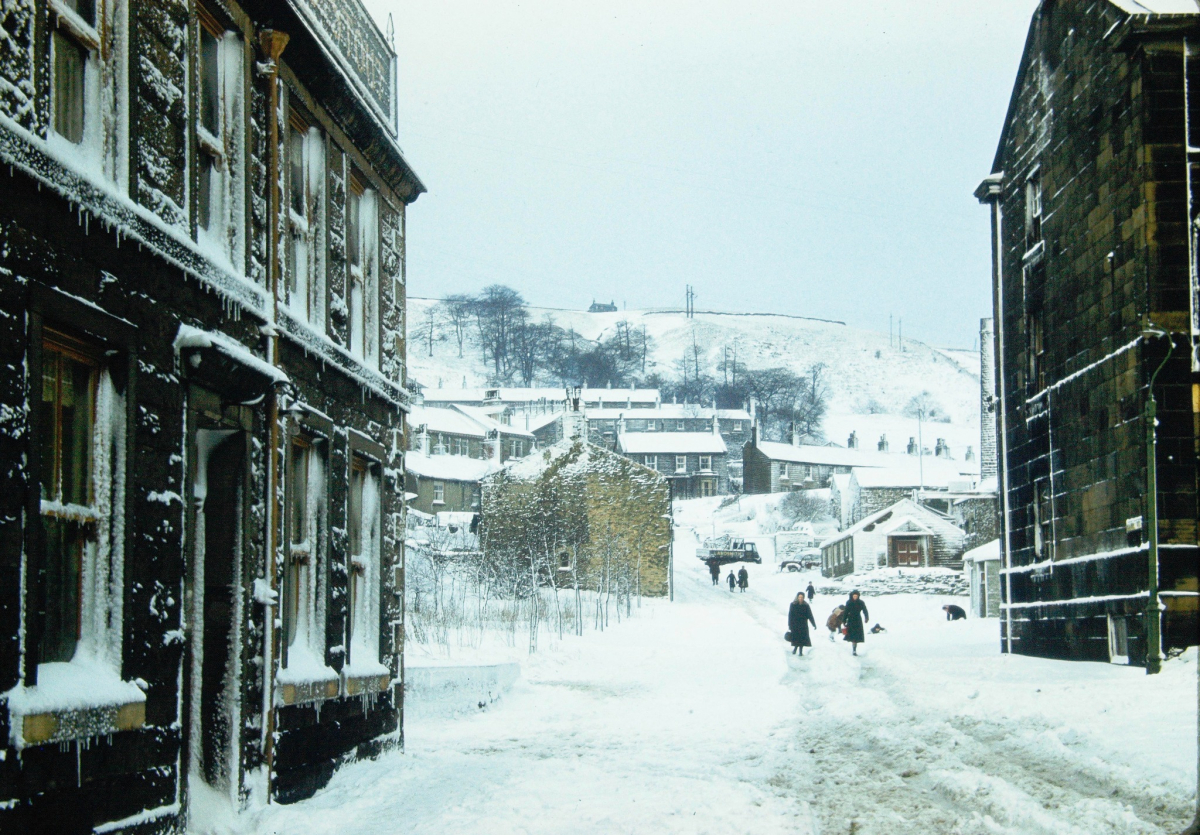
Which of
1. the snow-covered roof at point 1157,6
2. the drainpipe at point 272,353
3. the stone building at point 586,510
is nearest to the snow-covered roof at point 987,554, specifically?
the stone building at point 586,510

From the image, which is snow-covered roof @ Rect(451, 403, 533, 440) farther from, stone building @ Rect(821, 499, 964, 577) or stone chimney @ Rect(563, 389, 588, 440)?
stone chimney @ Rect(563, 389, 588, 440)

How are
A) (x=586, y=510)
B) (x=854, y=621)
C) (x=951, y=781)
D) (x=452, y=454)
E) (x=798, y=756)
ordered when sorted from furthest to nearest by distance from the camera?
(x=452, y=454), (x=586, y=510), (x=854, y=621), (x=798, y=756), (x=951, y=781)

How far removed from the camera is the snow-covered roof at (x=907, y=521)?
68375mm

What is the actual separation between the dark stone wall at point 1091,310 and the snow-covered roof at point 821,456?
83359mm

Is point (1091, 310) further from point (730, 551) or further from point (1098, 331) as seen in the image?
point (730, 551)

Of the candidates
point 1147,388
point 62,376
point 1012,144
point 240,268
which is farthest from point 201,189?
point 1012,144

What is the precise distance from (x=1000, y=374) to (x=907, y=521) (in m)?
A: 41.0

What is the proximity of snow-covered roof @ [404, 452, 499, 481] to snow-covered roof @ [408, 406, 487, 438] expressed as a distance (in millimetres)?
3302

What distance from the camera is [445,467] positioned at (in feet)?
288

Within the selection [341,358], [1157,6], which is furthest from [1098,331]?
[341,358]

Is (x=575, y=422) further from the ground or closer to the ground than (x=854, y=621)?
further from the ground

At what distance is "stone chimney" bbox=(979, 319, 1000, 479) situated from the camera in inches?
1307

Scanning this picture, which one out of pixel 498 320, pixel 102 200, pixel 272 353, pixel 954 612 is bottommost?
pixel 954 612

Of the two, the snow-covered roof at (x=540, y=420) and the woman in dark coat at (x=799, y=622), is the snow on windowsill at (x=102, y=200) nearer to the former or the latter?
the woman in dark coat at (x=799, y=622)
